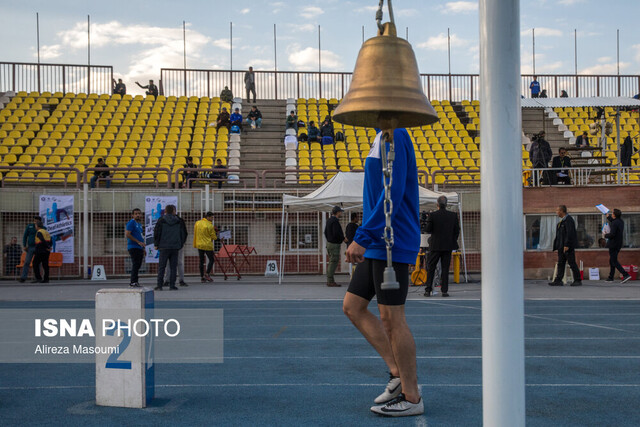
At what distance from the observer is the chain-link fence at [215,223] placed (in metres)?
21.4

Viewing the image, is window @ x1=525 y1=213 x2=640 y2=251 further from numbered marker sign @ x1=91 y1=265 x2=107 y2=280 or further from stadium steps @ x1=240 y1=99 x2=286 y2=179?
numbered marker sign @ x1=91 y1=265 x2=107 y2=280

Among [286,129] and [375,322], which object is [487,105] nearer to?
[375,322]

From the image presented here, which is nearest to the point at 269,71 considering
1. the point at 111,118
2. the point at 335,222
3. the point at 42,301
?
the point at 111,118

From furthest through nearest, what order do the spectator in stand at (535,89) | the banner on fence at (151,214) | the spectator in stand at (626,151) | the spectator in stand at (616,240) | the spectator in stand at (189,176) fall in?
the spectator in stand at (535,89), the spectator in stand at (626,151), the spectator in stand at (189,176), the banner on fence at (151,214), the spectator in stand at (616,240)

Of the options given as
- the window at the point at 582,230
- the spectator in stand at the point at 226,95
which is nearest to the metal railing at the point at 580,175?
the window at the point at 582,230

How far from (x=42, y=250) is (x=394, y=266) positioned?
1711 centimetres

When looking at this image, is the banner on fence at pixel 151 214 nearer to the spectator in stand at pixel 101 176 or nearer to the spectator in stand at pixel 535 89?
the spectator in stand at pixel 101 176

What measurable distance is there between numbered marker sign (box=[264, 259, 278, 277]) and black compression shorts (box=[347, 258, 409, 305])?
16.9 metres

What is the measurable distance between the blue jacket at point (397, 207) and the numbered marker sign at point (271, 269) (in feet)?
55.8

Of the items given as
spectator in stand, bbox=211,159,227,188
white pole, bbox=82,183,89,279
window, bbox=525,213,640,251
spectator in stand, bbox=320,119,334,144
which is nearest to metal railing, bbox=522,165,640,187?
window, bbox=525,213,640,251

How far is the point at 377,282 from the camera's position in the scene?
4.80 meters

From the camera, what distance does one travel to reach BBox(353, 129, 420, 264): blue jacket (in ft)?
15.4

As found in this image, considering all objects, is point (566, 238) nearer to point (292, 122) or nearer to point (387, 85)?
point (387, 85)

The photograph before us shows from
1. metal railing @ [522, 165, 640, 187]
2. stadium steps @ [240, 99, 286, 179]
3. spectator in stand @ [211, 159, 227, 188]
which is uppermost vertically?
stadium steps @ [240, 99, 286, 179]
